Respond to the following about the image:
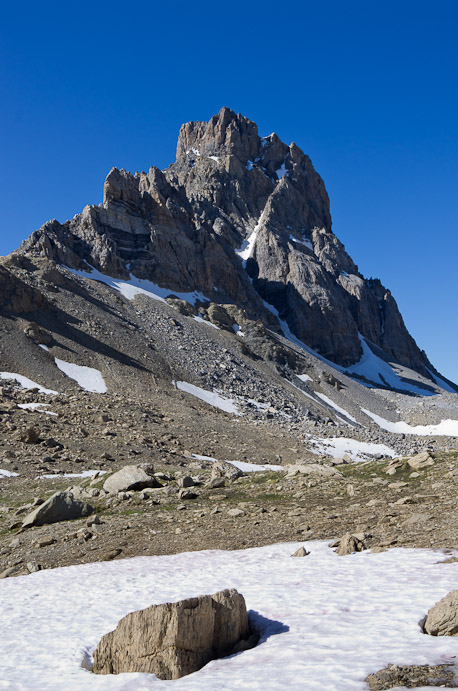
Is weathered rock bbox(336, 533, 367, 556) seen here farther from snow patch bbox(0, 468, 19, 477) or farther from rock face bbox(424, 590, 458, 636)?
snow patch bbox(0, 468, 19, 477)

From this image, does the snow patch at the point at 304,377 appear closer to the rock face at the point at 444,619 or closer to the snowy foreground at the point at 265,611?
the snowy foreground at the point at 265,611

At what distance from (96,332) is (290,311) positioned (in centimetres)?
8873

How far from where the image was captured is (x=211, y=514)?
18031mm

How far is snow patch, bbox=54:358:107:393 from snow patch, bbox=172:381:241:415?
41.5 feet

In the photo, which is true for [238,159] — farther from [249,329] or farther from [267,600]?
[267,600]

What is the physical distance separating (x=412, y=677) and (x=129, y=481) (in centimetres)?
1771

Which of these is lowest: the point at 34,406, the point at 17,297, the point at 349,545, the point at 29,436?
the point at 349,545

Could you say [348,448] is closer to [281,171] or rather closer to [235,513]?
[235,513]

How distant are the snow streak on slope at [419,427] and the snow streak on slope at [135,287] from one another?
51137mm

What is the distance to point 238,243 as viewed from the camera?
171625mm

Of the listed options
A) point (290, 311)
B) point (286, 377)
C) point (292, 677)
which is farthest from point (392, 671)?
point (290, 311)

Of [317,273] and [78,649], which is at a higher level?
[317,273]

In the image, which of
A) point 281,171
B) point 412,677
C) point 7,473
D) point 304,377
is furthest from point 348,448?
point 281,171

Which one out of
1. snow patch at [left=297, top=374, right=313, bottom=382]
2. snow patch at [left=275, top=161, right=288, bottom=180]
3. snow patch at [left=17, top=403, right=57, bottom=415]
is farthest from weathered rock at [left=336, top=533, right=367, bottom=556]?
snow patch at [left=275, top=161, right=288, bottom=180]
